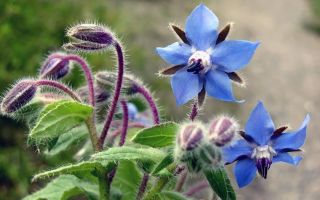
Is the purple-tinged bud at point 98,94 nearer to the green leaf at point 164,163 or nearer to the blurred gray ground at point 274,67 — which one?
the green leaf at point 164,163

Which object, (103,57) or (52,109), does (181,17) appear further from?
(52,109)

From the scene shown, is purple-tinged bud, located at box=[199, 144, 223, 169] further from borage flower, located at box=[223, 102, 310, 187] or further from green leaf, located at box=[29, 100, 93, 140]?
green leaf, located at box=[29, 100, 93, 140]

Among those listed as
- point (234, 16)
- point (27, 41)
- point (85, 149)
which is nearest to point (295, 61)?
point (234, 16)

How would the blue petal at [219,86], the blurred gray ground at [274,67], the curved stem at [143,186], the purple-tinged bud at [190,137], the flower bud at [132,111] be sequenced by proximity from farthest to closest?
the blurred gray ground at [274,67] → the flower bud at [132,111] → the curved stem at [143,186] → the blue petal at [219,86] → the purple-tinged bud at [190,137]

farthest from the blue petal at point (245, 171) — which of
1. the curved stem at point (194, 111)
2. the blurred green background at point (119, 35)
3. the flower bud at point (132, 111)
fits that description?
the blurred green background at point (119, 35)

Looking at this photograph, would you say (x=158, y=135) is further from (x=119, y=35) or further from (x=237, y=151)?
(x=119, y=35)
